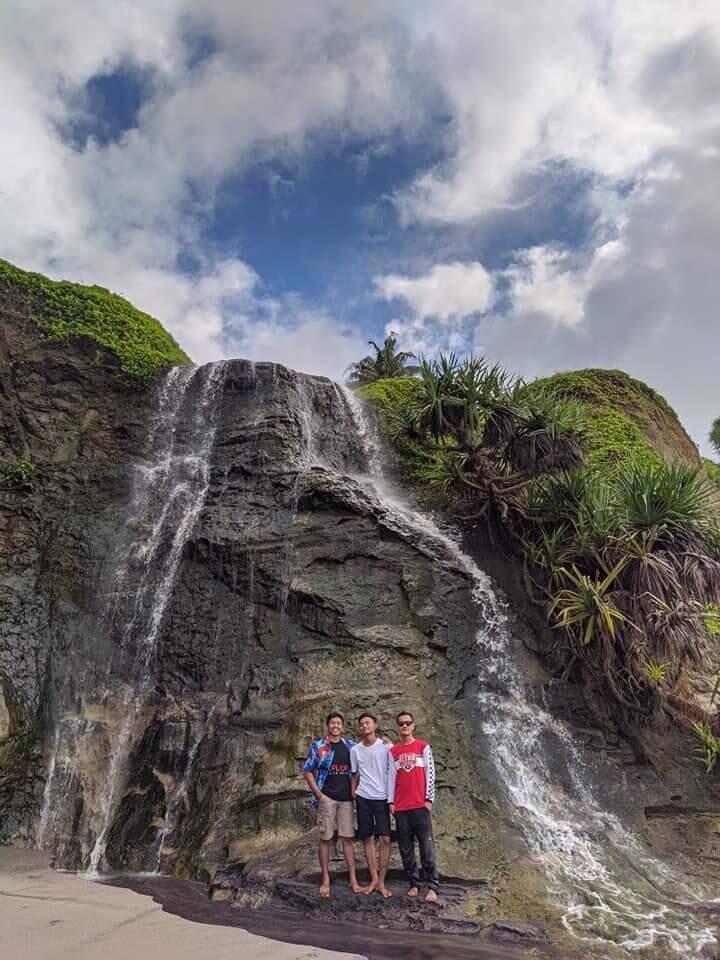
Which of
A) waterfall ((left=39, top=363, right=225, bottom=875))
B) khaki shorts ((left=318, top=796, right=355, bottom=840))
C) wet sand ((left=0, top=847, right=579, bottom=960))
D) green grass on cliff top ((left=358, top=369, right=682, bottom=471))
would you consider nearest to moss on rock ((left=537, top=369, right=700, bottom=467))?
green grass on cliff top ((left=358, top=369, right=682, bottom=471))

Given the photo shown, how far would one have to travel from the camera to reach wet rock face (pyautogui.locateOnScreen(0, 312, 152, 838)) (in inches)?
412

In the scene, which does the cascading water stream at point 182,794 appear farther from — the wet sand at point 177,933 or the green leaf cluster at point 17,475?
the green leaf cluster at point 17,475

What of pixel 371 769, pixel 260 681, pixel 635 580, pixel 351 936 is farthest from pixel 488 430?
pixel 351 936

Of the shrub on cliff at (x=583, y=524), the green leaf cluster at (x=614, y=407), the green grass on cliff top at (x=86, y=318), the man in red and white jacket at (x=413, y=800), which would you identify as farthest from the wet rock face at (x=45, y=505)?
the green leaf cluster at (x=614, y=407)

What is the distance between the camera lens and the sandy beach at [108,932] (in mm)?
4984

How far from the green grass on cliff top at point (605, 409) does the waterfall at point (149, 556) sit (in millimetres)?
4925

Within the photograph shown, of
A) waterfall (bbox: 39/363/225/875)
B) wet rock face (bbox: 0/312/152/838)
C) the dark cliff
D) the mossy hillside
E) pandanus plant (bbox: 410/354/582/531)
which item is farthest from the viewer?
the mossy hillside

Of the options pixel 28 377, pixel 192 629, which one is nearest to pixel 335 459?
pixel 192 629

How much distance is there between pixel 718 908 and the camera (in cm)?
691

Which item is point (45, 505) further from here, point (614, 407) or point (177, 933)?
point (614, 407)

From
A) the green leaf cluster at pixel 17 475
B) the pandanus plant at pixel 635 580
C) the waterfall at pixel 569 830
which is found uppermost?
the green leaf cluster at pixel 17 475

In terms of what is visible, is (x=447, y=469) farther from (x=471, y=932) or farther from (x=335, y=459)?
(x=471, y=932)

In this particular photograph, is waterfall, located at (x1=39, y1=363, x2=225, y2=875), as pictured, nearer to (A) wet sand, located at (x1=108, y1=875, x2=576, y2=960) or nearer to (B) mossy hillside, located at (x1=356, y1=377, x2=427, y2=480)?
(A) wet sand, located at (x1=108, y1=875, x2=576, y2=960)

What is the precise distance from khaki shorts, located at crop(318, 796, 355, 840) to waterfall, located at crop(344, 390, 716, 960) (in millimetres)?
2306
